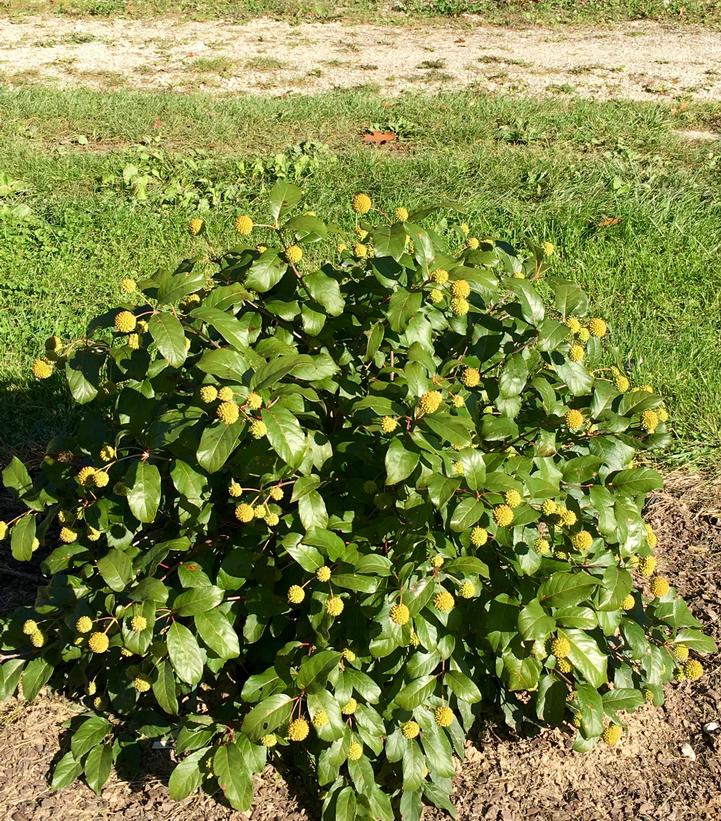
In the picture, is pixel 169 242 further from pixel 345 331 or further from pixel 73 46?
pixel 73 46

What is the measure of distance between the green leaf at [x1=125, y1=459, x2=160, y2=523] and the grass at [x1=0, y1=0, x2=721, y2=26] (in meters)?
10.6

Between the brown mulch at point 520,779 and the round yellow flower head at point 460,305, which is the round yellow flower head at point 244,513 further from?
the brown mulch at point 520,779

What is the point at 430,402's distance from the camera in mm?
1820

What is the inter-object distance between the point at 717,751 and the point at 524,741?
56 cm

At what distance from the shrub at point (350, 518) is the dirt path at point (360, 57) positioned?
6.68m

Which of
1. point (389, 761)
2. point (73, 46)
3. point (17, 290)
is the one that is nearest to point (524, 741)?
point (389, 761)

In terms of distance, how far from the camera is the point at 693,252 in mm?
4957

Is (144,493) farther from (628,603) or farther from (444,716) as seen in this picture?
(628,603)

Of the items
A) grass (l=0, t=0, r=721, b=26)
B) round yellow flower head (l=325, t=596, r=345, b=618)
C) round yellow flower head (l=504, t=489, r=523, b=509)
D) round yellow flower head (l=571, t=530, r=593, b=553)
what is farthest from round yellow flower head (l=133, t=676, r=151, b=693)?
grass (l=0, t=0, r=721, b=26)

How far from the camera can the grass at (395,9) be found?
36.6 ft

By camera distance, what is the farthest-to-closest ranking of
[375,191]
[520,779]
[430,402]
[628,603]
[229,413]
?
1. [375,191]
2. [520,779]
3. [628,603]
4. [430,402]
5. [229,413]

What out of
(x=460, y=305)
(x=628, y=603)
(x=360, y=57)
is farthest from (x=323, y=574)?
(x=360, y=57)

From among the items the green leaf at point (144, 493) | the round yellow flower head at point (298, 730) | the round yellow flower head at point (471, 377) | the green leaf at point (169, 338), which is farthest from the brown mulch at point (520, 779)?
the green leaf at point (169, 338)

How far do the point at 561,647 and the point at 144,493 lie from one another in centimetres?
99
